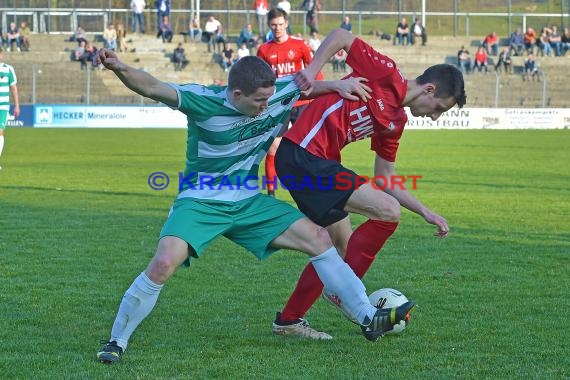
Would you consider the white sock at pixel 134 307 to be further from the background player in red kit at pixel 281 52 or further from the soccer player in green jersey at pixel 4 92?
the soccer player in green jersey at pixel 4 92

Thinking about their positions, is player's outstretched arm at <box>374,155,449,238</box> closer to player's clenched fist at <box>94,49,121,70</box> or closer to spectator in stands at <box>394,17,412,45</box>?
player's clenched fist at <box>94,49,121,70</box>

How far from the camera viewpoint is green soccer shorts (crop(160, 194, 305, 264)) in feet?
17.5

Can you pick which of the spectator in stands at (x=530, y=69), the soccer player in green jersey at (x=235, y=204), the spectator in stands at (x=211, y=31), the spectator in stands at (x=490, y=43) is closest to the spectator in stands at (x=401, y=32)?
the spectator in stands at (x=490, y=43)

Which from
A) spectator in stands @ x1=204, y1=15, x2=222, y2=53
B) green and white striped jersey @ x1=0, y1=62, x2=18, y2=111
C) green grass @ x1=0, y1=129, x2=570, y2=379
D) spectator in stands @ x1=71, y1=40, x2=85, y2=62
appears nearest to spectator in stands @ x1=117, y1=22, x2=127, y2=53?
spectator in stands @ x1=71, y1=40, x2=85, y2=62

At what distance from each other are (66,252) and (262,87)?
13.2 ft

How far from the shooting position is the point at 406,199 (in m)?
5.95

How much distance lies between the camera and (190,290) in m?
7.11

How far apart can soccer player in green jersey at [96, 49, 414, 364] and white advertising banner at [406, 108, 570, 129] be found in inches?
1200

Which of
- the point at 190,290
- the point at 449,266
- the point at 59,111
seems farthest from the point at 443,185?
the point at 59,111

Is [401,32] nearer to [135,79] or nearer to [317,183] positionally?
[317,183]

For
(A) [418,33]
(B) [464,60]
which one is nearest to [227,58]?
(A) [418,33]

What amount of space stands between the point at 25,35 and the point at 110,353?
38.3 meters

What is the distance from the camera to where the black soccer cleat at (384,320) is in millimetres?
5383

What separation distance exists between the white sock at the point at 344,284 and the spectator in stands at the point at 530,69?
36741 mm
